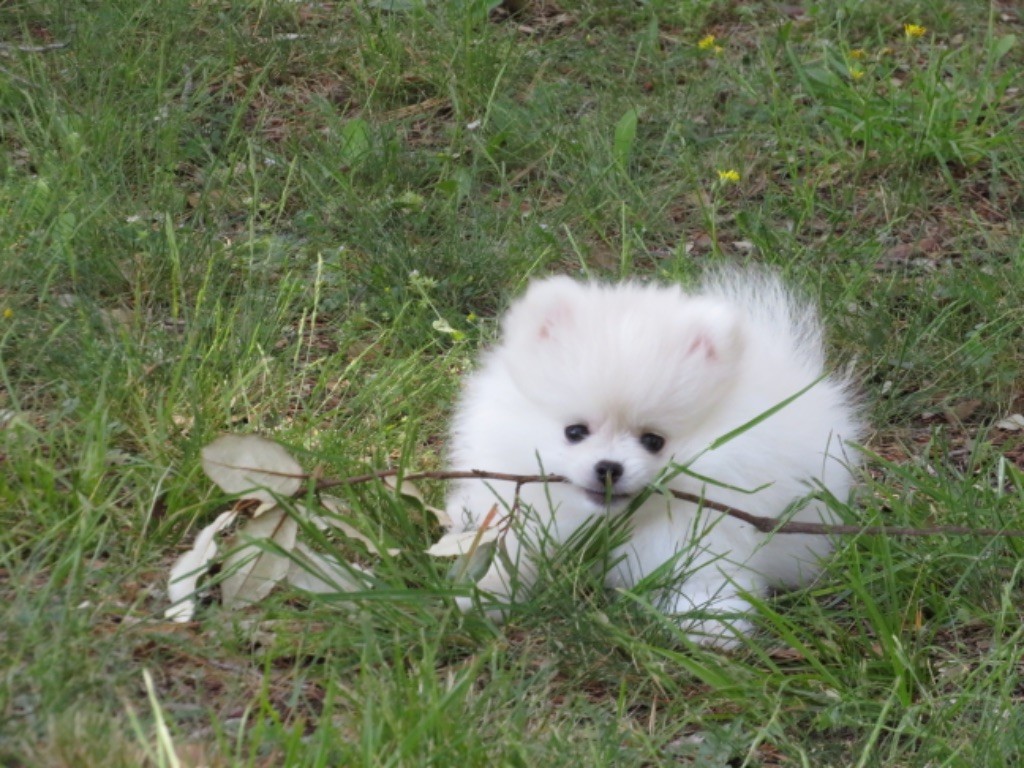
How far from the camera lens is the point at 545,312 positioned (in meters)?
3.42

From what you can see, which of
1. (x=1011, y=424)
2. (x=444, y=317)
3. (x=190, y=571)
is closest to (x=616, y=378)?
(x=190, y=571)

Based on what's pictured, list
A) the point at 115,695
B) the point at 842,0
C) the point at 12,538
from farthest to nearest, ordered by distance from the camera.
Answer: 1. the point at 842,0
2. the point at 12,538
3. the point at 115,695

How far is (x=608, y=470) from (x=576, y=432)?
14 cm

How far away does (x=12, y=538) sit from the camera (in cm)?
308

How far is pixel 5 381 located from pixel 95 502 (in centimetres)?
44

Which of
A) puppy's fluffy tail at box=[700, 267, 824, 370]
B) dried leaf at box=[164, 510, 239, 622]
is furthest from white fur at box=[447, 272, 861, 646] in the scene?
dried leaf at box=[164, 510, 239, 622]

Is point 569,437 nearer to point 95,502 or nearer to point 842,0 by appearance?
point 95,502

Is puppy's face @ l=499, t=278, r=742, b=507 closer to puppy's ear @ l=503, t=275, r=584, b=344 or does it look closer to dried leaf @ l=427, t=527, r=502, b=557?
puppy's ear @ l=503, t=275, r=584, b=344

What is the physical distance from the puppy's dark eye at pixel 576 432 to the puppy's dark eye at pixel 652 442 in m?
0.12

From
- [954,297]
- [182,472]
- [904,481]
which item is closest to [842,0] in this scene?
[954,297]

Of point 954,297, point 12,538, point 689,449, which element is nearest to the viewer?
point 12,538

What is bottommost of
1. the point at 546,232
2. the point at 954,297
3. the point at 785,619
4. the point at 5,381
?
the point at 5,381

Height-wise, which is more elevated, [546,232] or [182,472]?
[546,232]

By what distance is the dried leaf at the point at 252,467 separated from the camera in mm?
3268
